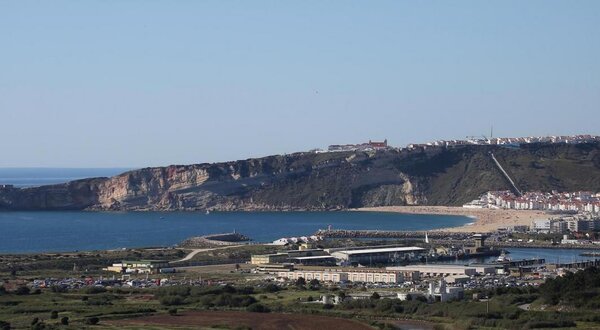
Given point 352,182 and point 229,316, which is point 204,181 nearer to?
point 352,182

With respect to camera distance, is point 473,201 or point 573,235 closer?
point 573,235

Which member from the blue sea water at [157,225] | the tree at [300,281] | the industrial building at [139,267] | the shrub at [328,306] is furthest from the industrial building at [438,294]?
the blue sea water at [157,225]

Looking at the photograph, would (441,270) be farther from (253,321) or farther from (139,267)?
(253,321)

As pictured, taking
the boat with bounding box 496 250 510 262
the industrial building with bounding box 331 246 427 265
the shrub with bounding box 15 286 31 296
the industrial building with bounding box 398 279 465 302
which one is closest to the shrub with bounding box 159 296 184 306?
the shrub with bounding box 15 286 31 296

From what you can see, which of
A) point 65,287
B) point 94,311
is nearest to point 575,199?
point 65,287

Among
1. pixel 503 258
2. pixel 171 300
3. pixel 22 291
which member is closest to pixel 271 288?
pixel 171 300
